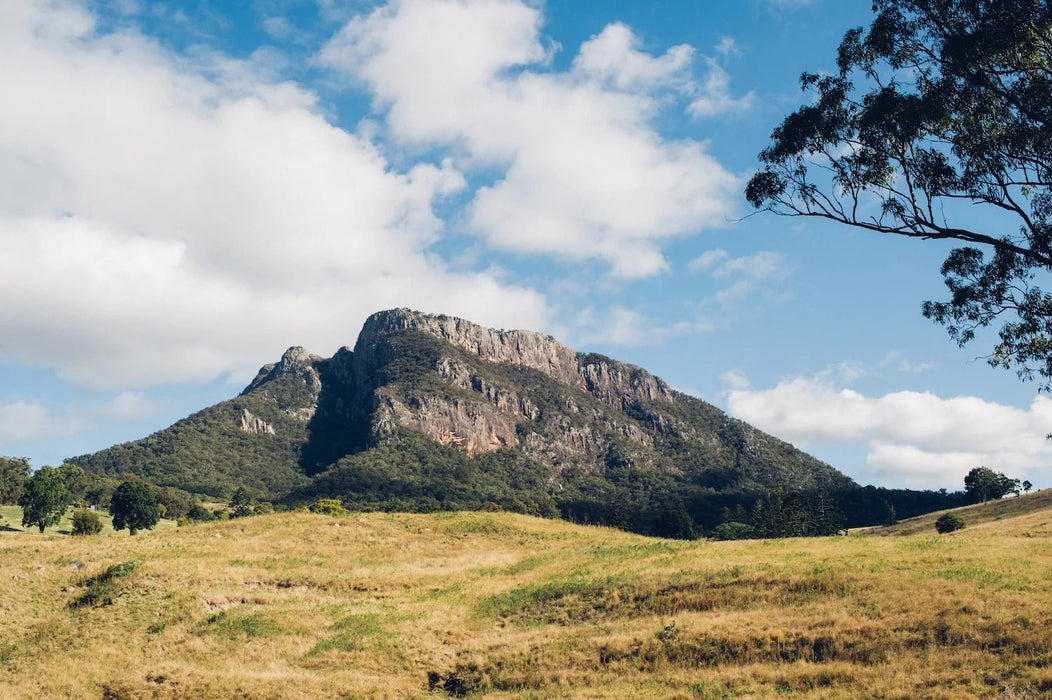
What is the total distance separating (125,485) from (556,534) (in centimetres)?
8198

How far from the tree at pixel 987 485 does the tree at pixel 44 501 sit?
590 ft

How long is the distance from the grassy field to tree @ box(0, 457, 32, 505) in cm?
9736

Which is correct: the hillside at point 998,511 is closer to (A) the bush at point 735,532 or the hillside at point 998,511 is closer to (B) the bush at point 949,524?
(B) the bush at point 949,524

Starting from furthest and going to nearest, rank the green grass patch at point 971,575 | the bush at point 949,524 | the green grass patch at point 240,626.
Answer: the bush at point 949,524 < the green grass patch at point 240,626 < the green grass patch at point 971,575

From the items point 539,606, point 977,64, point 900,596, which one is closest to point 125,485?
point 539,606

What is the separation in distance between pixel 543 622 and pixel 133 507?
314 ft

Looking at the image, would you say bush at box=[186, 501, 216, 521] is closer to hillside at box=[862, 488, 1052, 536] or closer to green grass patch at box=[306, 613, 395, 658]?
green grass patch at box=[306, 613, 395, 658]

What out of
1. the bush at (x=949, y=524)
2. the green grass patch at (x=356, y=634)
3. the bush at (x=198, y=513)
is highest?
the bush at (x=198, y=513)

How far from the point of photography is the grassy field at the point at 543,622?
20953 mm

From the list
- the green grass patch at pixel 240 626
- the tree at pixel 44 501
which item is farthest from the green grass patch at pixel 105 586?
the tree at pixel 44 501

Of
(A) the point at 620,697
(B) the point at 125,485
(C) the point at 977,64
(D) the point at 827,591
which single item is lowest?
(A) the point at 620,697

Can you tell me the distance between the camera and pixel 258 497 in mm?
180875

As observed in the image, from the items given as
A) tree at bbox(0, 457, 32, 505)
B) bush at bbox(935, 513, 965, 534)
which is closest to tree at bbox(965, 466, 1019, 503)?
bush at bbox(935, 513, 965, 534)

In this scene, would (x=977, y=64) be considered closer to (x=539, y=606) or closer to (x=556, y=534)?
(x=539, y=606)
